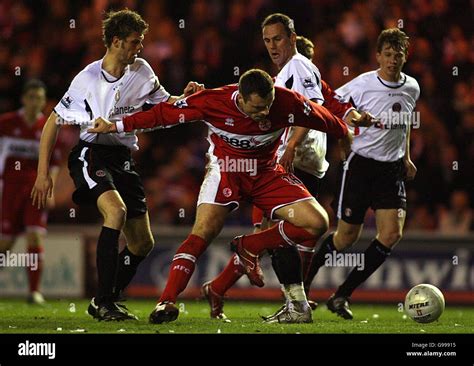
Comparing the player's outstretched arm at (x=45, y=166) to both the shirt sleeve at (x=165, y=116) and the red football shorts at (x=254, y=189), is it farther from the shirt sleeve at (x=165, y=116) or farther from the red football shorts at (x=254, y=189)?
the red football shorts at (x=254, y=189)

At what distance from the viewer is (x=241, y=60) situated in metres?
14.5

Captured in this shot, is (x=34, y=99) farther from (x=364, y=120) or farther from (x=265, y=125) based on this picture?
(x=364, y=120)

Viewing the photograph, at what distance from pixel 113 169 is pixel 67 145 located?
20.5ft

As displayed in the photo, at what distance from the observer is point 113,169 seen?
809 centimetres

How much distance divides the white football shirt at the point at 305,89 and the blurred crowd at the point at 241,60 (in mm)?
4343

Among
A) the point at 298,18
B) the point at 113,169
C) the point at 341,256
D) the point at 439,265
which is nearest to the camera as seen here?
the point at 113,169

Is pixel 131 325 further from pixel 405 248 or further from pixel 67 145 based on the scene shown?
pixel 67 145

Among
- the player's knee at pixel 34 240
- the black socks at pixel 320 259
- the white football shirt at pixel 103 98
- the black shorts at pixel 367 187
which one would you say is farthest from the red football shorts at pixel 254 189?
the player's knee at pixel 34 240

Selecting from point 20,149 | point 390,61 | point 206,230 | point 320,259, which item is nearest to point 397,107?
point 390,61

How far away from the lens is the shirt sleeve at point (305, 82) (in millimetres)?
8164

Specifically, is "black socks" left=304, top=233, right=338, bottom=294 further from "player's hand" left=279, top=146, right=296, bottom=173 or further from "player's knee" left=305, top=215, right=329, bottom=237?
"player's knee" left=305, top=215, right=329, bottom=237

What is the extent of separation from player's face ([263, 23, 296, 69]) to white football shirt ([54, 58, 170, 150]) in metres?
1.05

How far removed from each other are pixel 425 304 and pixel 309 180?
154 centimetres
